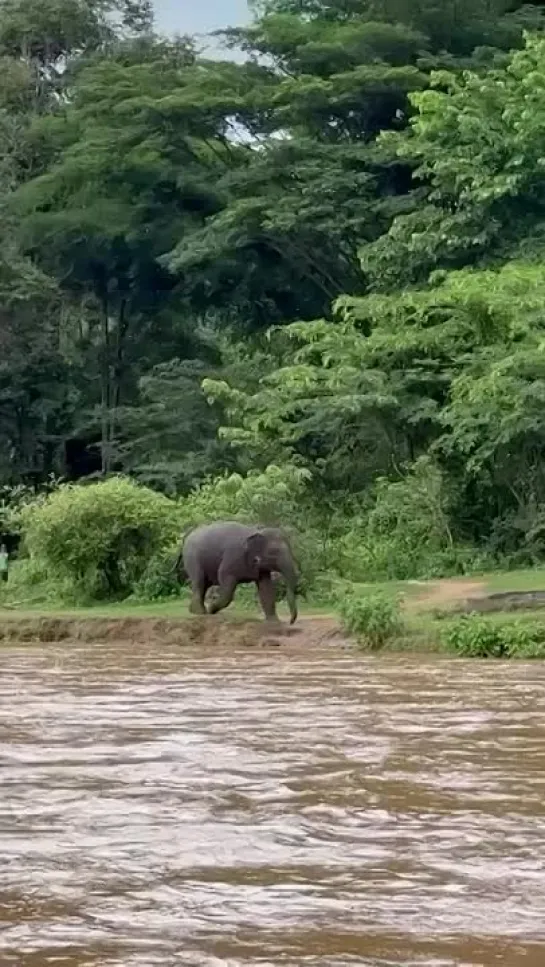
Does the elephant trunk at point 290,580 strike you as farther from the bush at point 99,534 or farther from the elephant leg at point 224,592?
the bush at point 99,534

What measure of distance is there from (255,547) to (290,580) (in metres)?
0.70

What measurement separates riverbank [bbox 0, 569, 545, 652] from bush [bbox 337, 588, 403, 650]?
9cm

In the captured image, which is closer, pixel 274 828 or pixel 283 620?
pixel 274 828

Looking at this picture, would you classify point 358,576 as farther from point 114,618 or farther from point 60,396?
point 60,396

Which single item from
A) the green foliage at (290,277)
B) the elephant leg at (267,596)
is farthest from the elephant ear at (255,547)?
the green foliage at (290,277)

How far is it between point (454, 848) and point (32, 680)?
7111mm

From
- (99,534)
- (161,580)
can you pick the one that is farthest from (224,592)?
(99,534)

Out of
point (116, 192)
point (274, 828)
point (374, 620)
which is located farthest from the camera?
point (116, 192)

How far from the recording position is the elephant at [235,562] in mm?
17062

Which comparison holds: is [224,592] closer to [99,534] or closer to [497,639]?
[99,534]

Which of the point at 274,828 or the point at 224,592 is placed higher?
the point at 224,592

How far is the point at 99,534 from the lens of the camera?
63.8ft

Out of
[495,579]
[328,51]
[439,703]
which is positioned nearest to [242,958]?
[439,703]

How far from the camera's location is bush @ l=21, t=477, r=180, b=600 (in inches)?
764
